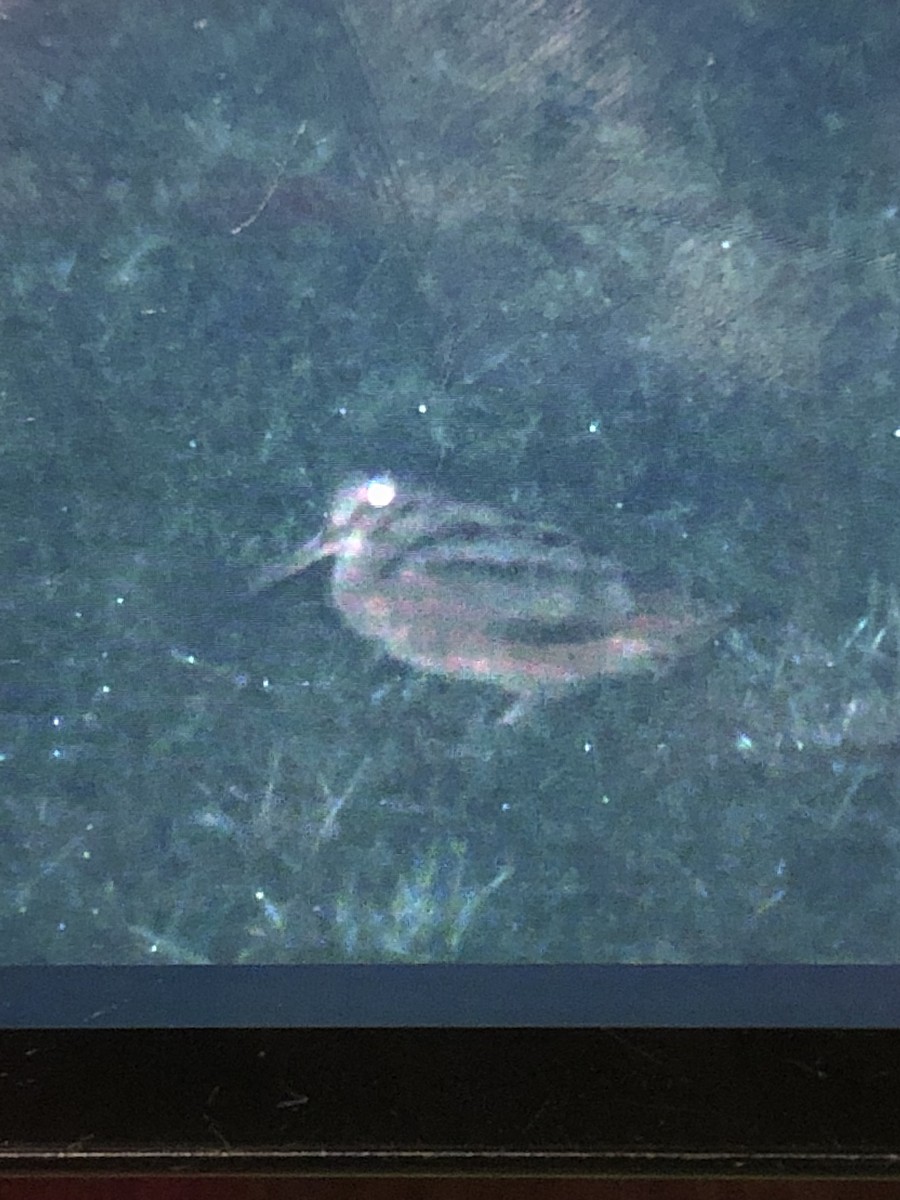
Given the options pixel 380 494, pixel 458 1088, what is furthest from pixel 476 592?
pixel 458 1088

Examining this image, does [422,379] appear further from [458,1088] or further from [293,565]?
[458,1088]

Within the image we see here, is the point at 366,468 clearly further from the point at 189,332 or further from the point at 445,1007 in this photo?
the point at 445,1007

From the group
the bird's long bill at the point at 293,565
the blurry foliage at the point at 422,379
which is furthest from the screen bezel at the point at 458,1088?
the bird's long bill at the point at 293,565

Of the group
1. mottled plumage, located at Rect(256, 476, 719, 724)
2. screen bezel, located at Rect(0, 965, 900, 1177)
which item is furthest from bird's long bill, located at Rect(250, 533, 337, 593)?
screen bezel, located at Rect(0, 965, 900, 1177)

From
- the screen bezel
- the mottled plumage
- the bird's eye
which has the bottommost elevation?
the screen bezel

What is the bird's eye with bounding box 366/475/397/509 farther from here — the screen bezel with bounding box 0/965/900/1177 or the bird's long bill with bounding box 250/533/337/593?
the screen bezel with bounding box 0/965/900/1177

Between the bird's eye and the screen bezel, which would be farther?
the bird's eye

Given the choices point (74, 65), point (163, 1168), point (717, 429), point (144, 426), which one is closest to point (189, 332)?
point (144, 426)

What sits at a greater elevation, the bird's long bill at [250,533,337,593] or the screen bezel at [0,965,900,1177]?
the bird's long bill at [250,533,337,593]
